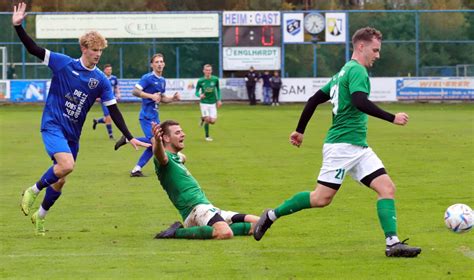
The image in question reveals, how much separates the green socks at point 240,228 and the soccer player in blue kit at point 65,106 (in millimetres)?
1319

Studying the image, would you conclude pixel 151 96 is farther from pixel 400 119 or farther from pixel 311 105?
pixel 400 119

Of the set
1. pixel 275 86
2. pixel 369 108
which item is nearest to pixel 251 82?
pixel 275 86

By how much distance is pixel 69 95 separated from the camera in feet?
37.3

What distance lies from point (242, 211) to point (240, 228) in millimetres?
2313

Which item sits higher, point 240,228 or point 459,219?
point 459,219

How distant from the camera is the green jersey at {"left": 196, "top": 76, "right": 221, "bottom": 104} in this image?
29719 millimetres

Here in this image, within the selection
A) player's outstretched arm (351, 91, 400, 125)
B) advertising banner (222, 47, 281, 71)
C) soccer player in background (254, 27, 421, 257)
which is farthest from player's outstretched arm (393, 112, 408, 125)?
advertising banner (222, 47, 281, 71)

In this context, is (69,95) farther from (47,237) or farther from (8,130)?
(8,130)

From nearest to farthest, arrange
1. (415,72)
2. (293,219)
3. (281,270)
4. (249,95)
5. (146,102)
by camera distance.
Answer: (281,270), (293,219), (146,102), (249,95), (415,72)

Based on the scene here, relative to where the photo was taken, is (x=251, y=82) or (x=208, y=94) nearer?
(x=208, y=94)

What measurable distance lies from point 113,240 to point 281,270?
2.56 metres

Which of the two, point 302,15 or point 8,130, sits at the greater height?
point 302,15

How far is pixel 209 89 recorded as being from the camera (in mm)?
29734

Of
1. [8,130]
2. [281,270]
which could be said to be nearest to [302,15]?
[8,130]
